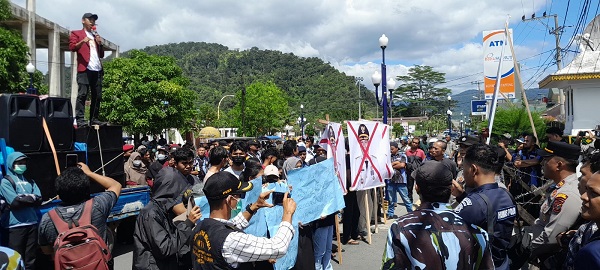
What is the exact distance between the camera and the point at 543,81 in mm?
22703

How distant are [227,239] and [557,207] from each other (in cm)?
250

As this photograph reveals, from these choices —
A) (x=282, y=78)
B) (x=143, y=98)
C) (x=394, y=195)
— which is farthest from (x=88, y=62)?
(x=282, y=78)

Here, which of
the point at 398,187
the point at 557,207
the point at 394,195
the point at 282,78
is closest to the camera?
the point at 557,207

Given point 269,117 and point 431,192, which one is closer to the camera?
point 431,192

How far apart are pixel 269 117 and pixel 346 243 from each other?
42.2 meters

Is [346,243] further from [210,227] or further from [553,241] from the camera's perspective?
[210,227]

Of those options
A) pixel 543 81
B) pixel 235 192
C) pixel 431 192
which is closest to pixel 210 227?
pixel 235 192

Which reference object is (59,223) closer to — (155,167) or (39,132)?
(39,132)

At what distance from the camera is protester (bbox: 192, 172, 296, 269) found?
2.69 meters

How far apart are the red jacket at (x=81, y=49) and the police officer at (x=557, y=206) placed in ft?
22.7

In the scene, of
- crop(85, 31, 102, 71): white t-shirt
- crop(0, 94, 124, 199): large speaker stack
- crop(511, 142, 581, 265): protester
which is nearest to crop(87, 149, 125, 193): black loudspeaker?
crop(0, 94, 124, 199): large speaker stack

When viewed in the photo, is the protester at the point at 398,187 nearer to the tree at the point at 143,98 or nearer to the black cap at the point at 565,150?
the black cap at the point at 565,150

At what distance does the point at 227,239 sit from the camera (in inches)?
106

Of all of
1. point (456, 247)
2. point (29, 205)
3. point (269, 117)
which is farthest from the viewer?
point (269, 117)
